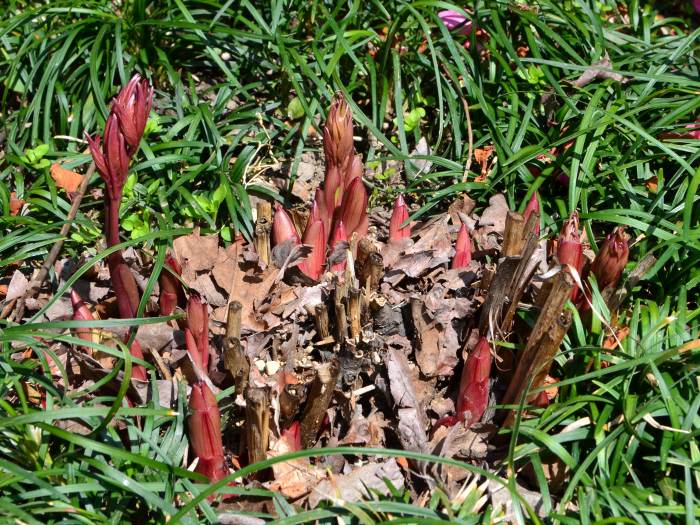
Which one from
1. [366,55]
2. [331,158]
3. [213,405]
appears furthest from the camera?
[366,55]

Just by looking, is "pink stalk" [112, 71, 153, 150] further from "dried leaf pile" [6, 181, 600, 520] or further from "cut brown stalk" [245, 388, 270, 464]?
"cut brown stalk" [245, 388, 270, 464]

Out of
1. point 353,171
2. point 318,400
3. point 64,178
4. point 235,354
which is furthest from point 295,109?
point 318,400

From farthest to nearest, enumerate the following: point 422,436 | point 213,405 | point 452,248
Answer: point 452,248, point 422,436, point 213,405

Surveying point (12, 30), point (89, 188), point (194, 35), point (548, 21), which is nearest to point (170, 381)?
point (89, 188)

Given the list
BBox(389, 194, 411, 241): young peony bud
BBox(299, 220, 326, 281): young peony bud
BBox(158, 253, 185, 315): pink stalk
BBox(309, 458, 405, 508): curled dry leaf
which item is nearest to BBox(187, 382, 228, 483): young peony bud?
BBox(309, 458, 405, 508): curled dry leaf

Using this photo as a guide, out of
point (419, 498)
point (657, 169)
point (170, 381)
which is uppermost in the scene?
point (657, 169)

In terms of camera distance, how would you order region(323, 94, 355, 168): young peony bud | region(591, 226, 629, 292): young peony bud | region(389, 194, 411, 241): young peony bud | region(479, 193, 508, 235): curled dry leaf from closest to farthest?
region(591, 226, 629, 292): young peony bud < region(323, 94, 355, 168): young peony bud < region(389, 194, 411, 241): young peony bud < region(479, 193, 508, 235): curled dry leaf

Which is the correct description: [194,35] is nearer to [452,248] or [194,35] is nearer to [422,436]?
[452,248]

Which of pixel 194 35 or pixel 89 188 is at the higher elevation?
pixel 194 35

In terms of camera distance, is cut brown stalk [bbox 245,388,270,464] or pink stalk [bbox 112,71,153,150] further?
cut brown stalk [bbox 245,388,270,464]
